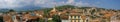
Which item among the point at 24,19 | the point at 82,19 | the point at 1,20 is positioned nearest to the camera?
the point at 1,20

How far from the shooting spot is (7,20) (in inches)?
493

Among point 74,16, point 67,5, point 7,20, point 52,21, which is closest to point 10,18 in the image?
point 7,20

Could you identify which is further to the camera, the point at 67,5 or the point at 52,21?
the point at 67,5

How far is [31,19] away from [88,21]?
1.93 m

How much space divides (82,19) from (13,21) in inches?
109

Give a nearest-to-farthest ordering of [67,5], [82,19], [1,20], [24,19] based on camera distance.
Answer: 1. [1,20]
2. [24,19]
3. [82,19]
4. [67,5]

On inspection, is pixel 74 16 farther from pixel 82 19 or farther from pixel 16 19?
pixel 16 19

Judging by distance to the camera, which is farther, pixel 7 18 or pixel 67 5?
pixel 67 5

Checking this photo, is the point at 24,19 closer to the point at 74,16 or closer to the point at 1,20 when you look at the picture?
the point at 1,20

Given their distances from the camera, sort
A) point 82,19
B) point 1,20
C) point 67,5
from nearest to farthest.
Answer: point 1,20 → point 82,19 → point 67,5

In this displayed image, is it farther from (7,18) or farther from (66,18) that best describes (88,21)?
(7,18)

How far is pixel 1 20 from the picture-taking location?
12.0 meters

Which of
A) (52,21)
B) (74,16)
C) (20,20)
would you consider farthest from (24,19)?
(74,16)

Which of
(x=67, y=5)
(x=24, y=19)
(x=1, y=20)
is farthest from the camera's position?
(x=67, y=5)
